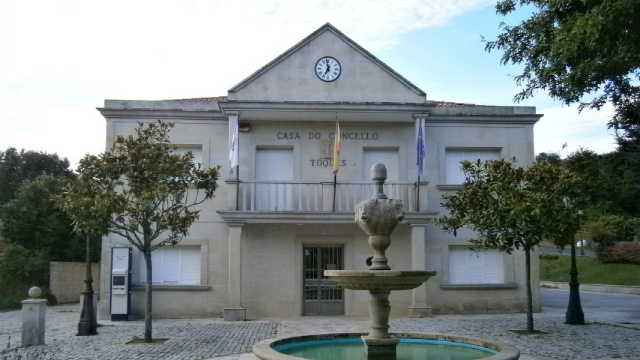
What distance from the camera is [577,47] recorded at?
447 inches

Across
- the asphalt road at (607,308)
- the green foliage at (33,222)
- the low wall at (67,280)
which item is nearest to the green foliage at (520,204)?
the asphalt road at (607,308)

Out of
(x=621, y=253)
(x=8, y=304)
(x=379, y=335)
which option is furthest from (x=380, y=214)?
(x=621, y=253)

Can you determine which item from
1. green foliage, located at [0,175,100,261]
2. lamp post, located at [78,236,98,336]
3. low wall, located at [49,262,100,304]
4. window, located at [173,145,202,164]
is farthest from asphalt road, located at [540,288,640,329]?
green foliage, located at [0,175,100,261]

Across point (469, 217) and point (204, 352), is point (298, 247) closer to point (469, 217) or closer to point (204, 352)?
point (469, 217)

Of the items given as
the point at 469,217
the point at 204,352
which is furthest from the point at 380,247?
the point at 469,217

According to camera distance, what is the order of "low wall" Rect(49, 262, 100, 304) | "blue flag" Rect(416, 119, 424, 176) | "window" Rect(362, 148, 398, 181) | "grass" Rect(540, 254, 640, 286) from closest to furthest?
"blue flag" Rect(416, 119, 424, 176) → "window" Rect(362, 148, 398, 181) → "low wall" Rect(49, 262, 100, 304) → "grass" Rect(540, 254, 640, 286)

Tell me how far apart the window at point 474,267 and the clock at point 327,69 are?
6691 mm

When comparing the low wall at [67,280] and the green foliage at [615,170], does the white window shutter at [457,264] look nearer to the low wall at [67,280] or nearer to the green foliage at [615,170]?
the green foliage at [615,170]

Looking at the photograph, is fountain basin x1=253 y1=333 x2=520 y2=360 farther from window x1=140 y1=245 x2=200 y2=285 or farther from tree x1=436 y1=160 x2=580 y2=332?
window x1=140 y1=245 x2=200 y2=285

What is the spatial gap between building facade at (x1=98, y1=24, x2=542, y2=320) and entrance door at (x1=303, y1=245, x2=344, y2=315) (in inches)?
1.3

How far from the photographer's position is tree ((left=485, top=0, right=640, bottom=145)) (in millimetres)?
10758

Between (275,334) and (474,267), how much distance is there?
823 cm

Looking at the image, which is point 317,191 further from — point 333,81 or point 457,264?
point 457,264

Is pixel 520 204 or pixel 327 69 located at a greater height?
pixel 327 69
